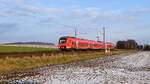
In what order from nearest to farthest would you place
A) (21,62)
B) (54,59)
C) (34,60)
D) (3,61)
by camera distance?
1. (3,61)
2. (21,62)
3. (34,60)
4. (54,59)

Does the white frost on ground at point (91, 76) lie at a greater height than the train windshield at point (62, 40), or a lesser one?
lesser

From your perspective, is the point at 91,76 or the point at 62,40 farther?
the point at 62,40

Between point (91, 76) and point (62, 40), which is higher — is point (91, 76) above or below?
below

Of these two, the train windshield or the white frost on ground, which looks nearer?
the white frost on ground

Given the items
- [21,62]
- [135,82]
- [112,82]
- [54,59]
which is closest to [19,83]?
[112,82]

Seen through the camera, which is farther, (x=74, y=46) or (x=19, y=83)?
(x=74, y=46)

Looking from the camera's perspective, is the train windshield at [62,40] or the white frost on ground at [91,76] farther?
the train windshield at [62,40]

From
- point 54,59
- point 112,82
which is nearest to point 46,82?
point 112,82

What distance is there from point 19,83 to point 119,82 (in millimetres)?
4701

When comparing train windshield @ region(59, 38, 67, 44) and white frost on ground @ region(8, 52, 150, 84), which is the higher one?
train windshield @ region(59, 38, 67, 44)

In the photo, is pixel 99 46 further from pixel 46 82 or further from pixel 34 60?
pixel 46 82

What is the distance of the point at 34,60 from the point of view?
126 feet

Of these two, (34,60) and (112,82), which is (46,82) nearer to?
(112,82)

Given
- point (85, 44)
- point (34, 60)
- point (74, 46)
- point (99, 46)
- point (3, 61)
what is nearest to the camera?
point (3, 61)
